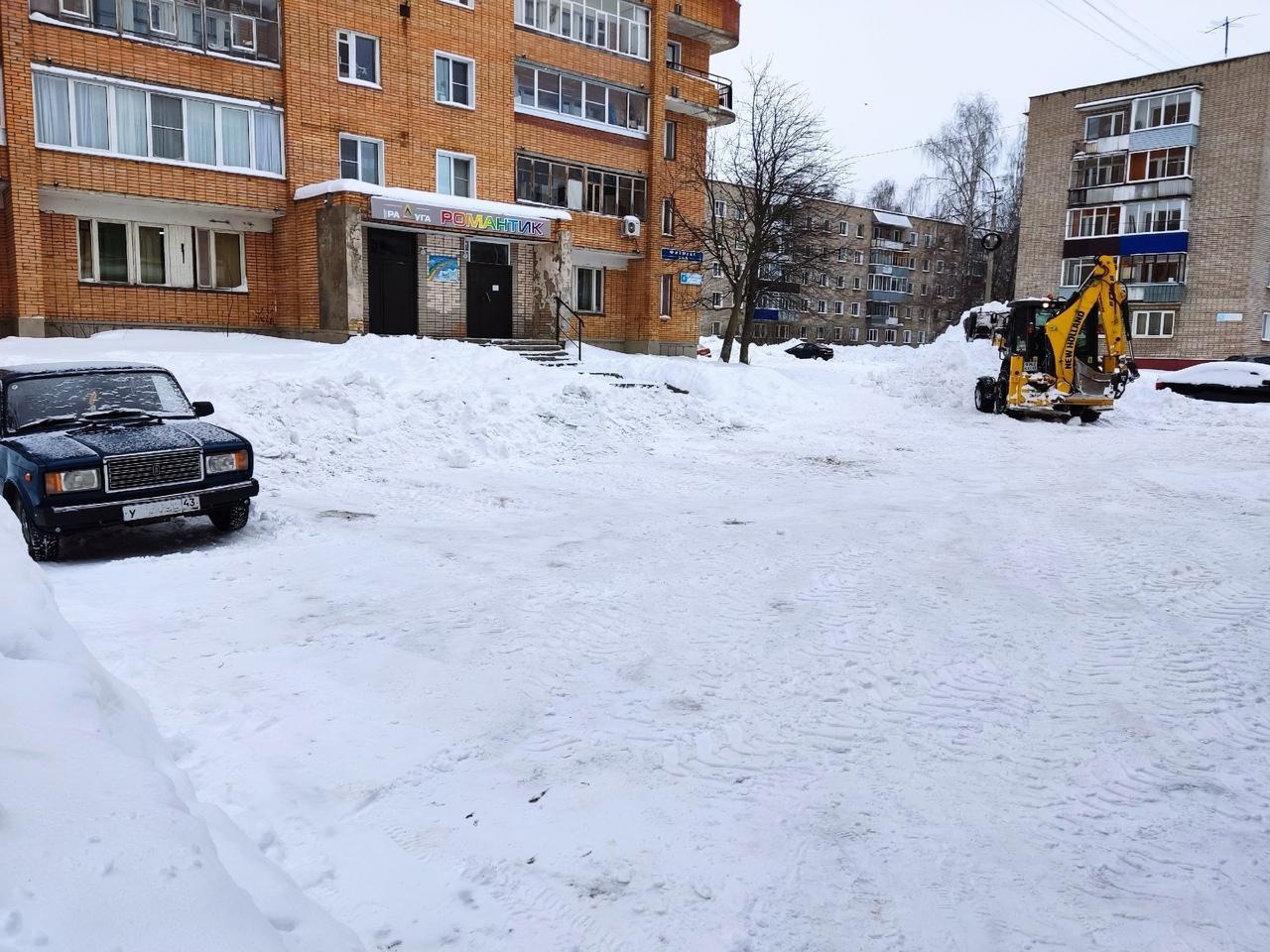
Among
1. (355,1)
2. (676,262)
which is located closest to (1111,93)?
(676,262)

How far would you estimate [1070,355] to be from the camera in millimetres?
20172

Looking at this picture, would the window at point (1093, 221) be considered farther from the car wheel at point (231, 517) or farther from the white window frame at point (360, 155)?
the car wheel at point (231, 517)

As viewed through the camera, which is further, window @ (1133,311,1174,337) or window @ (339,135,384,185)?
window @ (1133,311,1174,337)

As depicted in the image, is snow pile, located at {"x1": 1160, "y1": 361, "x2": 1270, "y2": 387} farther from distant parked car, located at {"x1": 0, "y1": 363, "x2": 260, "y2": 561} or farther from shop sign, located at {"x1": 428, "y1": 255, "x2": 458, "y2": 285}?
distant parked car, located at {"x1": 0, "y1": 363, "x2": 260, "y2": 561}

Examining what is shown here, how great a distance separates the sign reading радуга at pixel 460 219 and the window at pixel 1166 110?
36.4 meters

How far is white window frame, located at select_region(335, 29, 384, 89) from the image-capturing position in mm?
24125

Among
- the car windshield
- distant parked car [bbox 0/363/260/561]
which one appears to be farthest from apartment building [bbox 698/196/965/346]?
distant parked car [bbox 0/363/260/561]

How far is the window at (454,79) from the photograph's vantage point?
2616 centimetres

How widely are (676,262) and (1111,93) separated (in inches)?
1192

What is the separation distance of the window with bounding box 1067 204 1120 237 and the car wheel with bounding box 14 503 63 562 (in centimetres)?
5126

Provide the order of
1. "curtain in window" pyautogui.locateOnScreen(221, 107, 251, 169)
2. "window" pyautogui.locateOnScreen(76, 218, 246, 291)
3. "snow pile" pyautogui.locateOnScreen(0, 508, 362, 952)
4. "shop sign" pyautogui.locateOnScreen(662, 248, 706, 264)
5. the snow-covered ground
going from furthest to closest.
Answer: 1. "shop sign" pyautogui.locateOnScreen(662, 248, 706, 264)
2. "curtain in window" pyautogui.locateOnScreen(221, 107, 251, 169)
3. "window" pyautogui.locateOnScreen(76, 218, 246, 291)
4. the snow-covered ground
5. "snow pile" pyautogui.locateOnScreen(0, 508, 362, 952)

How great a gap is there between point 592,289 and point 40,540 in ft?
83.9

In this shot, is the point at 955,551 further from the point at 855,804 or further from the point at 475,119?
the point at 475,119

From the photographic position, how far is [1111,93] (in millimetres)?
47344
